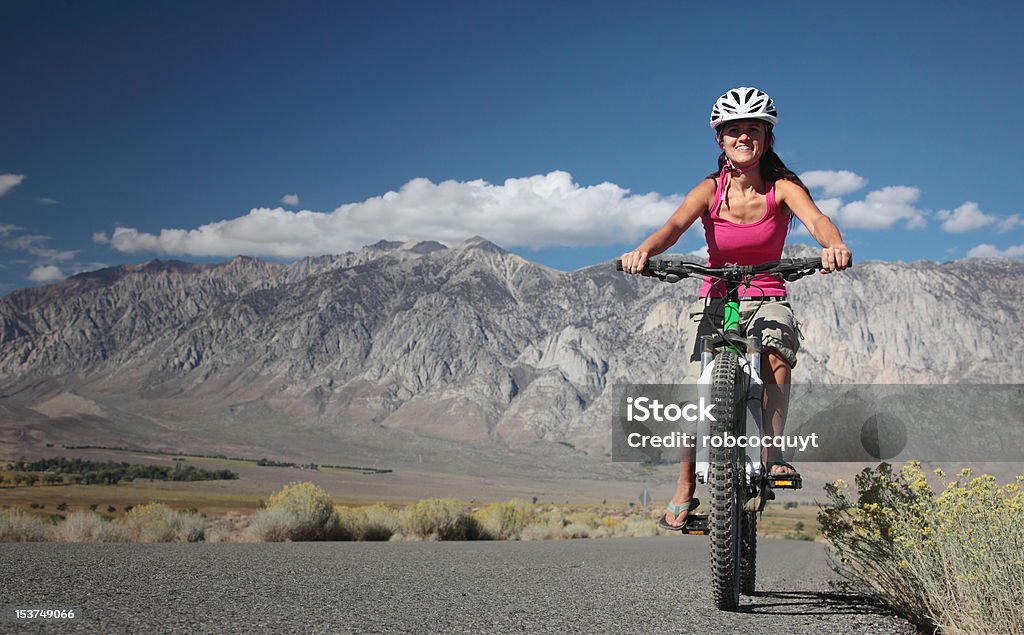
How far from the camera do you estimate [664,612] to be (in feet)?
20.6

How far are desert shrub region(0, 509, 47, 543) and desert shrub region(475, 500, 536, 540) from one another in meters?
11.7

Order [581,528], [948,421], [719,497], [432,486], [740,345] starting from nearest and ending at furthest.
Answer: [719,497], [740,345], [581,528], [948,421], [432,486]

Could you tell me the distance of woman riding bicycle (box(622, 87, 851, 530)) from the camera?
21.5 ft

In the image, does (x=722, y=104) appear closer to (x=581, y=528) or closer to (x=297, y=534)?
(x=297, y=534)

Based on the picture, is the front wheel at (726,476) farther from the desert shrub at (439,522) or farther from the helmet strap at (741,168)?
the desert shrub at (439,522)

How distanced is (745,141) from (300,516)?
1559 centimetres

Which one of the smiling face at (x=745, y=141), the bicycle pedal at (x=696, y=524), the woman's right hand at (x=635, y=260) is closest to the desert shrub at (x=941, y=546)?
the bicycle pedal at (x=696, y=524)

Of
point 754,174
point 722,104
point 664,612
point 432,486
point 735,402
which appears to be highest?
point 722,104

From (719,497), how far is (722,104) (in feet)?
9.51

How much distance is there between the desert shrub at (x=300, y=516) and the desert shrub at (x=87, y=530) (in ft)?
9.49

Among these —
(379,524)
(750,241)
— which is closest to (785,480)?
(750,241)

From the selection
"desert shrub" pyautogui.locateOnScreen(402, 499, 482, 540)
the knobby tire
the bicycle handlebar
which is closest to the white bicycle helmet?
the bicycle handlebar

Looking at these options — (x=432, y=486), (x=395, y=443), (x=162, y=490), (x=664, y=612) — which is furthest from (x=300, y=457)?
(x=664, y=612)

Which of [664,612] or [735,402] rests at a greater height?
[735,402]
